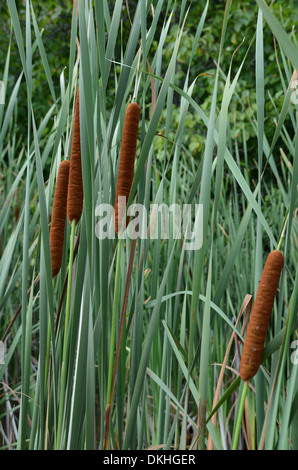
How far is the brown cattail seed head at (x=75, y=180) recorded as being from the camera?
47 cm

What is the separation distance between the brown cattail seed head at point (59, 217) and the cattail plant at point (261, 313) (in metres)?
0.21

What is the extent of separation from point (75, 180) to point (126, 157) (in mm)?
63

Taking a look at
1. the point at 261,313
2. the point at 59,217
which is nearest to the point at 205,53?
the point at 59,217

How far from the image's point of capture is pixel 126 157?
17.2 inches

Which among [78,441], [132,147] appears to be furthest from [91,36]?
[78,441]

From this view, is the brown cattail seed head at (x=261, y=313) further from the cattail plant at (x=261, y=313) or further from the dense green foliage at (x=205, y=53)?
the dense green foliage at (x=205, y=53)

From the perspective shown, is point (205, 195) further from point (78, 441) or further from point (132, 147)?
point (78, 441)

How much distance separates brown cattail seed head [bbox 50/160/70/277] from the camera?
501 millimetres

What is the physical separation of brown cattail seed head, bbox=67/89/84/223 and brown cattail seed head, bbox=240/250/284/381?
0.19 m

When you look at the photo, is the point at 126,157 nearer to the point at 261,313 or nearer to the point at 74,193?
the point at 74,193

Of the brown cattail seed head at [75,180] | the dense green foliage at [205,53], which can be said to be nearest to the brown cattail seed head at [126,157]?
the brown cattail seed head at [75,180]

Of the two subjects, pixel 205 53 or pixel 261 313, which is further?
pixel 205 53

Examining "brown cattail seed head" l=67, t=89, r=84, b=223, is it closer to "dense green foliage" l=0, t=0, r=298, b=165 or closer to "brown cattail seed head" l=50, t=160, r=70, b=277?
"brown cattail seed head" l=50, t=160, r=70, b=277
